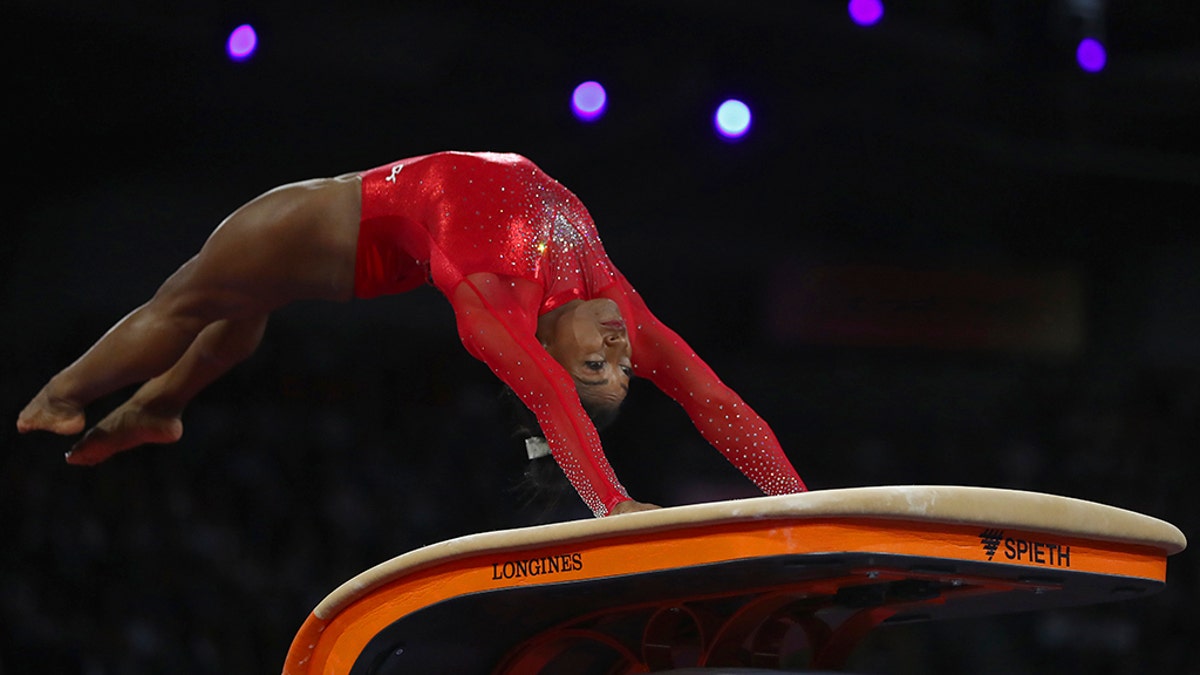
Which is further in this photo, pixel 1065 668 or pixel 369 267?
pixel 1065 668

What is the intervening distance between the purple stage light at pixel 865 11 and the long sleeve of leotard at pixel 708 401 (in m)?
2.03

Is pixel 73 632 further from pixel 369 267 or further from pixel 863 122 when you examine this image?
pixel 863 122

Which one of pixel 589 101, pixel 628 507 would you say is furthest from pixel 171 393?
pixel 589 101

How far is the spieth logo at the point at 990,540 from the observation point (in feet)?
4.59

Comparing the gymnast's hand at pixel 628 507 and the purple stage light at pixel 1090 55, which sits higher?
the purple stage light at pixel 1090 55

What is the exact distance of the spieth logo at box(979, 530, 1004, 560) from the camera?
4.59ft

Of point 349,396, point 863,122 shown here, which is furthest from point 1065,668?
A: point 349,396

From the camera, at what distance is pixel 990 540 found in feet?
4.61

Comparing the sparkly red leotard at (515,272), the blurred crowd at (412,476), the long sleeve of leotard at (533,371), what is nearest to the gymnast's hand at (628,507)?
the long sleeve of leotard at (533,371)

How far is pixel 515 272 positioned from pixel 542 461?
14.0 inches

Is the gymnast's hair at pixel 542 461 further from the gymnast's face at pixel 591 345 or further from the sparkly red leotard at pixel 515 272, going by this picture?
the sparkly red leotard at pixel 515 272

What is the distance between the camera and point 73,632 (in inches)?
170

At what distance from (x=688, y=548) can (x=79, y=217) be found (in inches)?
154

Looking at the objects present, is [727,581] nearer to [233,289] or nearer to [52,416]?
[233,289]
